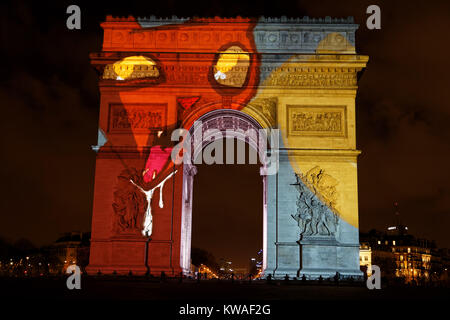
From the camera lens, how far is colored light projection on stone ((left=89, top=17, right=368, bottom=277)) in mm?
24375

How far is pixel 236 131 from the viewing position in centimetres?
2983

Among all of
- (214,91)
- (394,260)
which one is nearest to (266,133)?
(214,91)

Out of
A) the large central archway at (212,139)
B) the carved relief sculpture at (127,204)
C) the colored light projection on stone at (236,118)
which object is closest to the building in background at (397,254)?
the large central archway at (212,139)

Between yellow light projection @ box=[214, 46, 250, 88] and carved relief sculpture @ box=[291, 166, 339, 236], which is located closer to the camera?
carved relief sculpture @ box=[291, 166, 339, 236]

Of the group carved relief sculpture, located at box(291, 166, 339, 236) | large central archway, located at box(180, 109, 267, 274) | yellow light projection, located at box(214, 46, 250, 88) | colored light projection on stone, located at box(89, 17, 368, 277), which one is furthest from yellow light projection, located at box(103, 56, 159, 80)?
carved relief sculpture, located at box(291, 166, 339, 236)

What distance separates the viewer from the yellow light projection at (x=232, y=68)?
25984 millimetres

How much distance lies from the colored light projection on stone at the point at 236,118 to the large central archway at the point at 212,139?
0.41m

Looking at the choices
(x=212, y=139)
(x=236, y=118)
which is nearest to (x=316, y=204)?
(x=236, y=118)

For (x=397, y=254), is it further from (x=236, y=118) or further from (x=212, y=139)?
(x=236, y=118)

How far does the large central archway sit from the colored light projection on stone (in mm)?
408

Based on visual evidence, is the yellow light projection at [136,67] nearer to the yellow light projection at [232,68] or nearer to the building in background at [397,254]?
A: the yellow light projection at [232,68]

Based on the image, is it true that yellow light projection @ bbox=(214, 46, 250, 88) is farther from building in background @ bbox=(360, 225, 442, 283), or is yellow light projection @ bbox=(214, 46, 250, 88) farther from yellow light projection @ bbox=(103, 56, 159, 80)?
building in background @ bbox=(360, 225, 442, 283)

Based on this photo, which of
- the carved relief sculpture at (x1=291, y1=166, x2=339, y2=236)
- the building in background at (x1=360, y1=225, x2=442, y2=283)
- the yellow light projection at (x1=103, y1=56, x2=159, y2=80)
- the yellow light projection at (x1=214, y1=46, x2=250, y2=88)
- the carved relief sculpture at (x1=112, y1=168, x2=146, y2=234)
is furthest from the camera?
the building in background at (x1=360, y1=225, x2=442, y2=283)

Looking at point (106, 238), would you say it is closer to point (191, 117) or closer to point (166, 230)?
point (166, 230)
